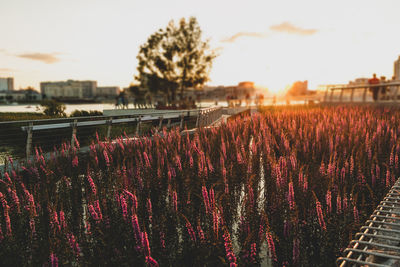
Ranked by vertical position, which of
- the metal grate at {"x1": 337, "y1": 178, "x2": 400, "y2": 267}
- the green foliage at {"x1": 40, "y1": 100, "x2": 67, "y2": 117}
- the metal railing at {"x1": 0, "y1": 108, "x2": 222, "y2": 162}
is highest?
the green foliage at {"x1": 40, "y1": 100, "x2": 67, "y2": 117}

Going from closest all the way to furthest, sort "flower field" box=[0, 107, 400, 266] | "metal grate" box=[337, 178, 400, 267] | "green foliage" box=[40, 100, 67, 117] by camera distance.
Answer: "metal grate" box=[337, 178, 400, 267] → "flower field" box=[0, 107, 400, 266] → "green foliage" box=[40, 100, 67, 117]

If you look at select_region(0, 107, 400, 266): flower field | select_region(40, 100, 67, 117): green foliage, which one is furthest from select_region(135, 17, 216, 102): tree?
select_region(0, 107, 400, 266): flower field

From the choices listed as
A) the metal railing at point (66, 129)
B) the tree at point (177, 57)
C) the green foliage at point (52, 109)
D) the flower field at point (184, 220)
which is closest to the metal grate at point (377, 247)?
the flower field at point (184, 220)

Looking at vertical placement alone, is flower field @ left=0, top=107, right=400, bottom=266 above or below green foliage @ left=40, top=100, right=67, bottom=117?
below

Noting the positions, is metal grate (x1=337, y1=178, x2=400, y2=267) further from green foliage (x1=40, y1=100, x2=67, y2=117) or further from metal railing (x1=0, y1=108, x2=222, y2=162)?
green foliage (x1=40, y1=100, x2=67, y2=117)

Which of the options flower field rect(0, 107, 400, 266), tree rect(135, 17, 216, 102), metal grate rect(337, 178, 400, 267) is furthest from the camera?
tree rect(135, 17, 216, 102)

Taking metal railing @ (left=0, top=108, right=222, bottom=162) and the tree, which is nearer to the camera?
metal railing @ (left=0, top=108, right=222, bottom=162)

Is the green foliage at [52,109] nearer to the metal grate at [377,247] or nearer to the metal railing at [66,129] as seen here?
the metal railing at [66,129]

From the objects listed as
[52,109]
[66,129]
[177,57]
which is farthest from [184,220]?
[177,57]

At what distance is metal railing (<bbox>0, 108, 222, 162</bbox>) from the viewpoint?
7.83 meters

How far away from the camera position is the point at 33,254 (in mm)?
3154

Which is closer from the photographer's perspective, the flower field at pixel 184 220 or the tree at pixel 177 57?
the flower field at pixel 184 220

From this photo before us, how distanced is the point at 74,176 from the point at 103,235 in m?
2.85

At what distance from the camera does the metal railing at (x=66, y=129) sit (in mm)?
7825
